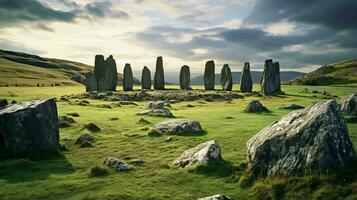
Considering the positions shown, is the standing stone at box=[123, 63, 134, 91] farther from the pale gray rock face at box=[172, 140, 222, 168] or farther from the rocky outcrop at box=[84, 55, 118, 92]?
the pale gray rock face at box=[172, 140, 222, 168]

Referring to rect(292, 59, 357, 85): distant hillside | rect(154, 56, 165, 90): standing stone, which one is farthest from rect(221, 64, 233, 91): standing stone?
rect(292, 59, 357, 85): distant hillside

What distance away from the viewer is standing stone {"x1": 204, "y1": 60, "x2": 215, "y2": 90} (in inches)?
3391

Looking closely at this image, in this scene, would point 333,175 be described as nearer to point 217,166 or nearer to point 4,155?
point 217,166

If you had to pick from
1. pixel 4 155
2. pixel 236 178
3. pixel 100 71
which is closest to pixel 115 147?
pixel 4 155

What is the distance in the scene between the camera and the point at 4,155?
2047cm

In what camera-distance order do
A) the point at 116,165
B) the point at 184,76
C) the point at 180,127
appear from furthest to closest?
1. the point at 184,76
2. the point at 180,127
3. the point at 116,165

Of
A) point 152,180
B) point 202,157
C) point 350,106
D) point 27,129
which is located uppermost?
point 350,106

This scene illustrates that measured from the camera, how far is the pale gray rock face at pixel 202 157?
1750 cm

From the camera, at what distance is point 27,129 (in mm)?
21094

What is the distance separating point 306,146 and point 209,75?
238 ft

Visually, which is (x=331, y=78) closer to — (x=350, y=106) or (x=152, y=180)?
(x=350, y=106)

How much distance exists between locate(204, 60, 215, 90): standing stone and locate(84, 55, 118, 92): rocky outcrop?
21426 millimetres

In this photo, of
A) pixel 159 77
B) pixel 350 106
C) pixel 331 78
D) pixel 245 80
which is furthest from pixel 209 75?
pixel 331 78

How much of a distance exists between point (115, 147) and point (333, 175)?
1341 centimetres
